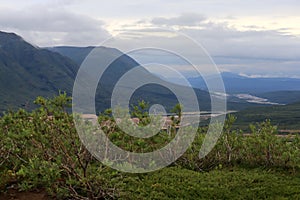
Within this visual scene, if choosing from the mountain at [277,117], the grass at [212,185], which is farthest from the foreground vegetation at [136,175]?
the mountain at [277,117]

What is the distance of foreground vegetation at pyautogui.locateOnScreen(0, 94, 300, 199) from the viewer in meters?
9.86

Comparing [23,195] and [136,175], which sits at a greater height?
[136,175]

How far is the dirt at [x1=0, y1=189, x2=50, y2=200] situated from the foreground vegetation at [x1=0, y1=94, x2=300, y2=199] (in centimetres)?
16

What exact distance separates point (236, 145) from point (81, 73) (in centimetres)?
629

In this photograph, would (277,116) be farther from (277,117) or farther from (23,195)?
(23,195)

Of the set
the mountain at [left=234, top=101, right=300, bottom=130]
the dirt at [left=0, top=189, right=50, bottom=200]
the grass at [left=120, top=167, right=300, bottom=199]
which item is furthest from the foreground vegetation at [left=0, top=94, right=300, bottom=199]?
the mountain at [left=234, top=101, right=300, bottom=130]

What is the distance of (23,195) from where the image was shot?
9.98m

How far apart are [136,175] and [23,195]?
2969mm

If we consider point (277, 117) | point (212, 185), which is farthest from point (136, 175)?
point (277, 117)

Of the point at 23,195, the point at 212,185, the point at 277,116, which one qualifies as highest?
the point at 212,185

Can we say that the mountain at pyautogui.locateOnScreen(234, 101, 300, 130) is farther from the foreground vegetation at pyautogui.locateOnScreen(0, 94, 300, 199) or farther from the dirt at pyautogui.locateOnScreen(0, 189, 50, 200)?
the dirt at pyautogui.locateOnScreen(0, 189, 50, 200)

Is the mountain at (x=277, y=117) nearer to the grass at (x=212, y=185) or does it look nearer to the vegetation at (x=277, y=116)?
the vegetation at (x=277, y=116)

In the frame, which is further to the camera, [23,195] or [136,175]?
[136,175]

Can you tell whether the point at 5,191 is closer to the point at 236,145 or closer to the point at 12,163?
the point at 12,163
